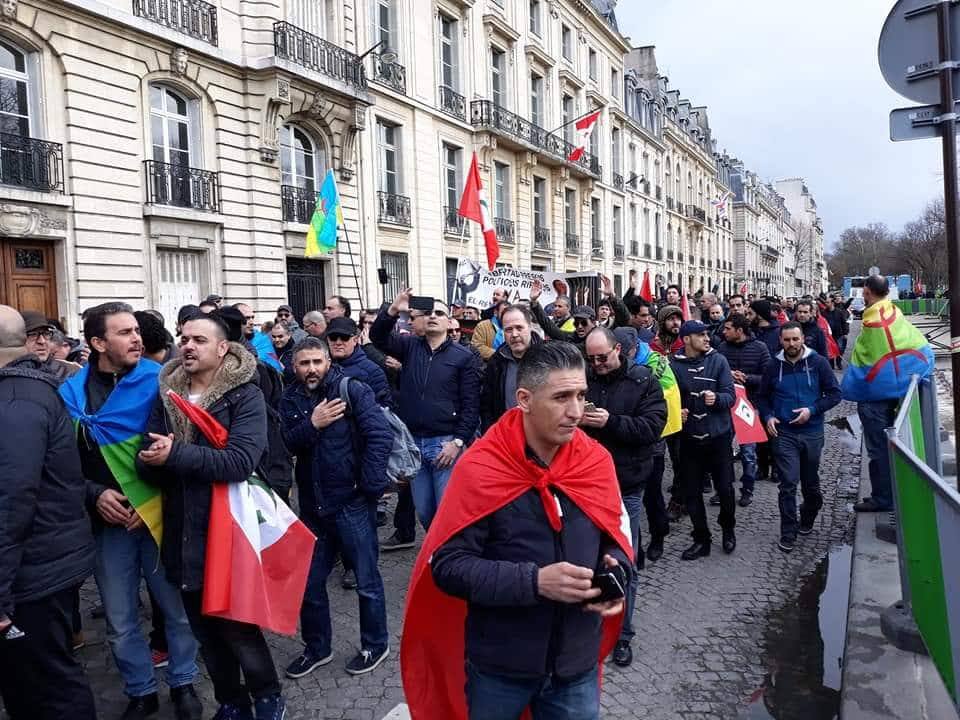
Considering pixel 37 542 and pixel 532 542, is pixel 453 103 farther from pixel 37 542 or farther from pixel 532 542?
pixel 532 542

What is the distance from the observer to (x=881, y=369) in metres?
6.14

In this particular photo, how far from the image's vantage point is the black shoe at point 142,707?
357 centimetres

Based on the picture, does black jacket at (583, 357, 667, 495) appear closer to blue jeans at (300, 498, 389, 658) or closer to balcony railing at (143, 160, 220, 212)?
blue jeans at (300, 498, 389, 658)

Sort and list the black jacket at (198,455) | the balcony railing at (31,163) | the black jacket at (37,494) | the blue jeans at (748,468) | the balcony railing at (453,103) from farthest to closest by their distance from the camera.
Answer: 1. the balcony railing at (453,103)
2. the balcony railing at (31,163)
3. the blue jeans at (748,468)
4. the black jacket at (198,455)
5. the black jacket at (37,494)

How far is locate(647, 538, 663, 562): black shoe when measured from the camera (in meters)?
5.65

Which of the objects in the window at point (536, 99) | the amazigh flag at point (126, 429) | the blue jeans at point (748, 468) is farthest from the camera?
the window at point (536, 99)

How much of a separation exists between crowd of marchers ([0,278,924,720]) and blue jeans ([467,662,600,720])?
0.07 metres

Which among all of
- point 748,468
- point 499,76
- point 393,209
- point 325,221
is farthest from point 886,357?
point 499,76

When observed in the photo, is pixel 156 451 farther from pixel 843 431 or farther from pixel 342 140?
pixel 342 140

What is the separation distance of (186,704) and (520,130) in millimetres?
25064

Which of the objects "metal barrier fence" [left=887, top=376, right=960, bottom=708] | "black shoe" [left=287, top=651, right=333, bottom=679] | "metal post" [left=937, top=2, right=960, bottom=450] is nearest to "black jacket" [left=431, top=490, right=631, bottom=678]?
"metal barrier fence" [left=887, top=376, right=960, bottom=708]

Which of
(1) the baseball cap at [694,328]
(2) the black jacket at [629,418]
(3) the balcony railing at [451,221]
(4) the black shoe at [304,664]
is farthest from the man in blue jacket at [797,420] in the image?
(3) the balcony railing at [451,221]

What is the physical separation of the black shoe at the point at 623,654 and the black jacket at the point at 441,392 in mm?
1883

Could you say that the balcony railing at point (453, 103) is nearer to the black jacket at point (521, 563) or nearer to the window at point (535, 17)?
the window at point (535, 17)
